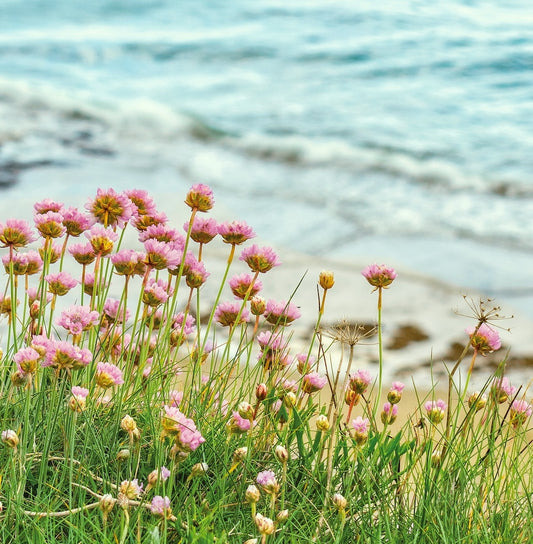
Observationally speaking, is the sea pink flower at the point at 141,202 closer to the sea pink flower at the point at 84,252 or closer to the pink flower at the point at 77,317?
the sea pink flower at the point at 84,252

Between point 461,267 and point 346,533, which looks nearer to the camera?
point 346,533

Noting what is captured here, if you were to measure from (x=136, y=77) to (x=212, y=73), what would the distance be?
2.86 feet

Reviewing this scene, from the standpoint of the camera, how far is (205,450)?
1.79 m

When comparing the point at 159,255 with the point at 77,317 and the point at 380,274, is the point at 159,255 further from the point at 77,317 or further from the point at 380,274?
the point at 380,274

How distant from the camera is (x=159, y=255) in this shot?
1.70 m

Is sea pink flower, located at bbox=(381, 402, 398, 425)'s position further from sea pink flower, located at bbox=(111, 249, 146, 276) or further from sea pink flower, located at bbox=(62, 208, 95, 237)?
sea pink flower, located at bbox=(62, 208, 95, 237)

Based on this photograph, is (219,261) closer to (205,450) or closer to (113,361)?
(113,361)

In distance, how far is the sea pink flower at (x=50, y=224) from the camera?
5.74 feet

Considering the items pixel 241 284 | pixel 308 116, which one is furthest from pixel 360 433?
pixel 308 116

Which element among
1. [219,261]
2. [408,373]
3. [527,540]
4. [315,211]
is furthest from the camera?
[315,211]

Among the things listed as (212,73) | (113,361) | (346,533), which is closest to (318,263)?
(113,361)

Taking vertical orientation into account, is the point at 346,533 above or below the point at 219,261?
above

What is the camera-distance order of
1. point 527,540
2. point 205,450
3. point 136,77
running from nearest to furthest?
point 527,540 → point 205,450 → point 136,77

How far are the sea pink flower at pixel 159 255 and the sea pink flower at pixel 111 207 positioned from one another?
141 millimetres
